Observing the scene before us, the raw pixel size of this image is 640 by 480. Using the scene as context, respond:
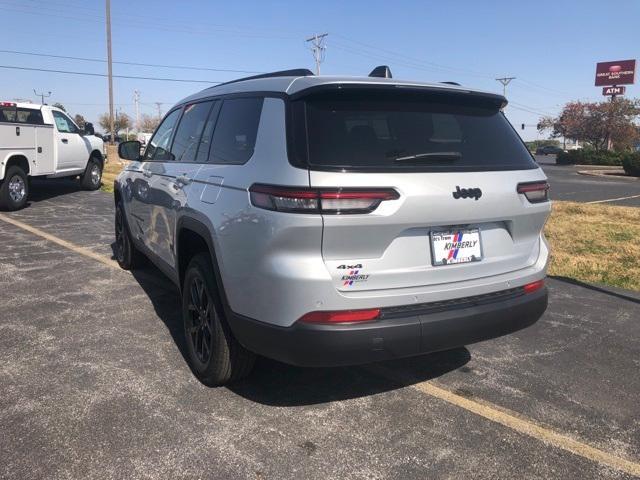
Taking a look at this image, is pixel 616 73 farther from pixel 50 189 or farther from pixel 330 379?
pixel 330 379

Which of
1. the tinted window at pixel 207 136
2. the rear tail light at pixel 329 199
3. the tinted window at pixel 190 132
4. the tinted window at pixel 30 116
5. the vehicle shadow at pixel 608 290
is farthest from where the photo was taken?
the tinted window at pixel 30 116

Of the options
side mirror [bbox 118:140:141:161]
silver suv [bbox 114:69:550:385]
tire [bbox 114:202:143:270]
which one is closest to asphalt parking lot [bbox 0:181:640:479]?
silver suv [bbox 114:69:550:385]

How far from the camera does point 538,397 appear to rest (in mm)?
3375

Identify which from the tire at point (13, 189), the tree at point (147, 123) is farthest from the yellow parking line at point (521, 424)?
the tree at point (147, 123)

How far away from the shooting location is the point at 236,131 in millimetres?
3295

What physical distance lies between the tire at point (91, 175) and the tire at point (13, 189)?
3.03 meters

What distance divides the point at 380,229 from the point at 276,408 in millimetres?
1257

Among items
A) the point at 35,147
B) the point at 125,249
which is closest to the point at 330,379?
the point at 125,249

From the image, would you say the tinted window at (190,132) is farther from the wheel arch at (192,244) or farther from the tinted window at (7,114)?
the tinted window at (7,114)

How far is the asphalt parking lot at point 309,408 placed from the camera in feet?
8.69

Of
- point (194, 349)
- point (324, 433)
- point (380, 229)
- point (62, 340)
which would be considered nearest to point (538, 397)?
point (324, 433)

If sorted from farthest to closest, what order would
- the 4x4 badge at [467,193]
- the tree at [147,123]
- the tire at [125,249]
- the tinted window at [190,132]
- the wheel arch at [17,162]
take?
the tree at [147,123], the wheel arch at [17,162], the tire at [125,249], the tinted window at [190,132], the 4x4 badge at [467,193]

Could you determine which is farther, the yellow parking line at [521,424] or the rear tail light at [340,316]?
the yellow parking line at [521,424]

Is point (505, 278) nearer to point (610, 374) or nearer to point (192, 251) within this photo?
point (610, 374)
